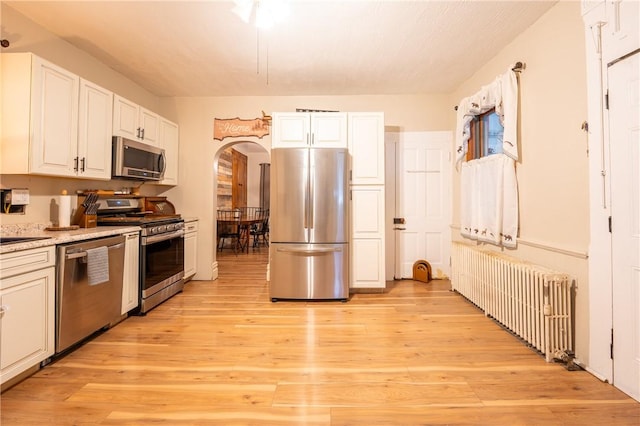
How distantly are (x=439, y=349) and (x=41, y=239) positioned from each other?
309 centimetres

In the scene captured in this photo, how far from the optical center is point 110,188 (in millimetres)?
3576

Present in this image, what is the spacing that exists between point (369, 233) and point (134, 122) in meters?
3.12

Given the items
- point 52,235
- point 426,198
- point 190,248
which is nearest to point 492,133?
point 426,198

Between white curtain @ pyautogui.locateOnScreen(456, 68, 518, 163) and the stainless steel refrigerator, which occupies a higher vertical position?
white curtain @ pyautogui.locateOnScreen(456, 68, 518, 163)

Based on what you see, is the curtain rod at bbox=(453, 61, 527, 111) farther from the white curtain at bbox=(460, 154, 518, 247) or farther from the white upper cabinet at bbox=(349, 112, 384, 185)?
the white upper cabinet at bbox=(349, 112, 384, 185)

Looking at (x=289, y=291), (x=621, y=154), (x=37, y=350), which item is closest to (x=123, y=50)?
(x=37, y=350)

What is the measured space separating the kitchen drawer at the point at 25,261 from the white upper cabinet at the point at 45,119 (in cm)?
73

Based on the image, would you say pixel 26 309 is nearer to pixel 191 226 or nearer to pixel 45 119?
pixel 45 119

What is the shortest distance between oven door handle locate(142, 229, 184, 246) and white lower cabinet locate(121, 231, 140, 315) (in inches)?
2.8

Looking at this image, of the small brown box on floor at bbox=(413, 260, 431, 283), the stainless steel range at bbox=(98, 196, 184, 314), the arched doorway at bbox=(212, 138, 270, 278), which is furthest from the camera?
the arched doorway at bbox=(212, 138, 270, 278)

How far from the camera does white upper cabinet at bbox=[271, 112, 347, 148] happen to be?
3.78 metres

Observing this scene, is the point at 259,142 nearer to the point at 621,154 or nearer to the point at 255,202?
the point at 621,154

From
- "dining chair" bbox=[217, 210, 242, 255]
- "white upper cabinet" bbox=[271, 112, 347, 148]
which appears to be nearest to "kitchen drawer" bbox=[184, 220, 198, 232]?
"white upper cabinet" bbox=[271, 112, 347, 148]

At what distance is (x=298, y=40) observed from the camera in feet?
9.72
